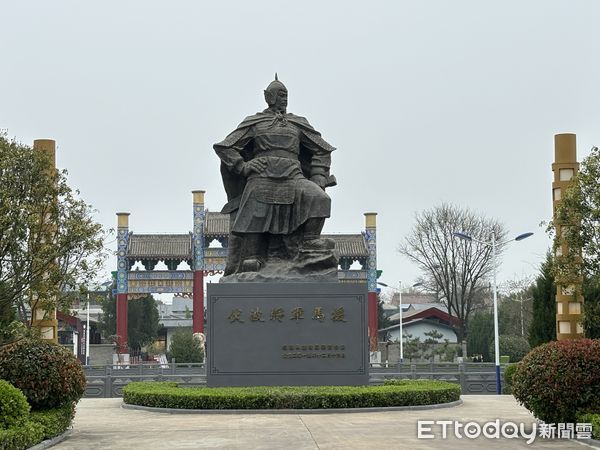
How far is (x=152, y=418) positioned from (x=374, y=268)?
26377 millimetres

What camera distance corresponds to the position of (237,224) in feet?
44.9

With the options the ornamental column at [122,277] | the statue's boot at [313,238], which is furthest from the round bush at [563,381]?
the ornamental column at [122,277]

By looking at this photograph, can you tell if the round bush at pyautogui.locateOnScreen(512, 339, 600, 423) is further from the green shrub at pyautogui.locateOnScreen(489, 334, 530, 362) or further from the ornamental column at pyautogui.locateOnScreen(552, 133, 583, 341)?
the green shrub at pyautogui.locateOnScreen(489, 334, 530, 362)

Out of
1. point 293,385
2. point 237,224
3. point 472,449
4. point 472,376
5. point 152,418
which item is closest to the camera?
point 472,449

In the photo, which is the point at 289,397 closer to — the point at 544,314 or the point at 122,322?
the point at 544,314

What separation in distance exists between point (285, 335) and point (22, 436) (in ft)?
17.2

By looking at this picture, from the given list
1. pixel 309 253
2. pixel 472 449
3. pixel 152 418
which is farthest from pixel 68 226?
pixel 472 449

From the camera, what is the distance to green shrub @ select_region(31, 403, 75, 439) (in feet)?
30.1

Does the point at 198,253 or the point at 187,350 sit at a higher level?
the point at 198,253

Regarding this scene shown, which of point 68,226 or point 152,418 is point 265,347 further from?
point 68,226

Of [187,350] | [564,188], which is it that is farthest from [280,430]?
[187,350]

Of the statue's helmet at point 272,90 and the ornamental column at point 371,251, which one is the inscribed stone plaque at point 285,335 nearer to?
the statue's helmet at point 272,90

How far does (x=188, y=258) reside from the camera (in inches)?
1459

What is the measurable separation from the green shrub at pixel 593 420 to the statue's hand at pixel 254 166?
6.35 meters
